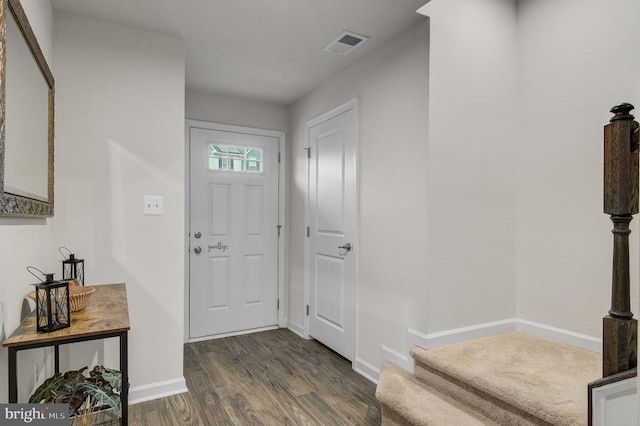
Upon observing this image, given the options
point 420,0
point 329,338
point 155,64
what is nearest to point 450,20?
point 420,0

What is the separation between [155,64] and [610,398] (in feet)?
9.31

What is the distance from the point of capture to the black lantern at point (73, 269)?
2114mm

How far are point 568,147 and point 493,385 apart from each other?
1.41 m

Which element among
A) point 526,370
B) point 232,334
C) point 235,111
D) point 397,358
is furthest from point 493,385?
point 235,111

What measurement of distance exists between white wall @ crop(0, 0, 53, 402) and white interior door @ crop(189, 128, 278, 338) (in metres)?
1.54

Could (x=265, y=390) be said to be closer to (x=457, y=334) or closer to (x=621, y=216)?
(x=457, y=334)

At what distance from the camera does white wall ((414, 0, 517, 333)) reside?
2232mm

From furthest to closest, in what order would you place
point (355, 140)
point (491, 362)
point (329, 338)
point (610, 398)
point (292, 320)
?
point (292, 320) < point (329, 338) < point (355, 140) < point (491, 362) < point (610, 398)

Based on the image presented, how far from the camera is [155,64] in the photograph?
2465 mm

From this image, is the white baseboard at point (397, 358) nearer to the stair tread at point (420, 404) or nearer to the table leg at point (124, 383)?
the stair tread at point (420, 404)

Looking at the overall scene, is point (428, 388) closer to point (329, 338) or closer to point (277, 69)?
point (329, 338)

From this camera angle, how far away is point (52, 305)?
1438 mm

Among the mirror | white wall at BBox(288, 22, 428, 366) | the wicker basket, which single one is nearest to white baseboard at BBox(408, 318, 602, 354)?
white wall at BBox(288, 22, 428, 366)

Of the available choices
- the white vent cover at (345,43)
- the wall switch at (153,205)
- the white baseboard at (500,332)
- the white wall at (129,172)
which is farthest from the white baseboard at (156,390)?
the white vent cover at (345,43)
